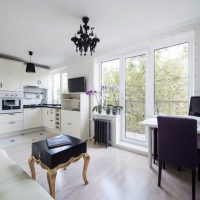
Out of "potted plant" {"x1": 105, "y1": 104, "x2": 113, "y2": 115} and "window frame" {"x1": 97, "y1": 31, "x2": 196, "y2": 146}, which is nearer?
"window frame" {"x1": 97, "y1": 31, "x2": 196, "y2": 146}

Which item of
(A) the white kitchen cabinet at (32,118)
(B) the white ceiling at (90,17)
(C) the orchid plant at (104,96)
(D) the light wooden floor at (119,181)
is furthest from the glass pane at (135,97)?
(A) the white kitchen cabinet at (32,118)

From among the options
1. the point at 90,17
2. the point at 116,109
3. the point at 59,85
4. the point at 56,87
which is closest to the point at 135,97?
the point at 116,109

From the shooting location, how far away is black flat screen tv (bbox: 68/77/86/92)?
379 cm

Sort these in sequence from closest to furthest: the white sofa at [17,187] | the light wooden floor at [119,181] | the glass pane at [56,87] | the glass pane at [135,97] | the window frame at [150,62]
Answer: the white sofa at [17,187]
the light wooden floor at [119,181]
the window frame at [150,62]
the glass pane at [135,97]
the glass pane at [56,87]

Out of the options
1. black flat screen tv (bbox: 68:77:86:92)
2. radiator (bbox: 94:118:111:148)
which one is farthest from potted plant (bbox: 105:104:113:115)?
black flat screen tv (bbox: 68:77:86:92)

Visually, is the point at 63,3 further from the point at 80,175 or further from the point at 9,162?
the point at 80,175

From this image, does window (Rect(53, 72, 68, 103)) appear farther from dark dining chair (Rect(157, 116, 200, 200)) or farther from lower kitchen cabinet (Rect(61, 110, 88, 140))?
dark dining chair (Rect(157, 116, 200, 200))

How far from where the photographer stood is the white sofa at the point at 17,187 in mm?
989

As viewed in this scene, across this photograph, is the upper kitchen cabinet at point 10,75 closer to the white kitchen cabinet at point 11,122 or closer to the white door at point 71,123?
the white kitchen cabinet at point 11,122

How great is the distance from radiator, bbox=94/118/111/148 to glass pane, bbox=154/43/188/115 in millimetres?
1137

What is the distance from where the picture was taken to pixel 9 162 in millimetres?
1479

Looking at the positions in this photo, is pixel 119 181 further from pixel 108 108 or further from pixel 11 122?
pixel 11 122

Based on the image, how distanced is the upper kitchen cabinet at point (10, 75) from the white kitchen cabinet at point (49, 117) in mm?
1045

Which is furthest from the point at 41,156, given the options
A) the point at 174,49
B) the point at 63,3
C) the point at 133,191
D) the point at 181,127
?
the point at 174,49
